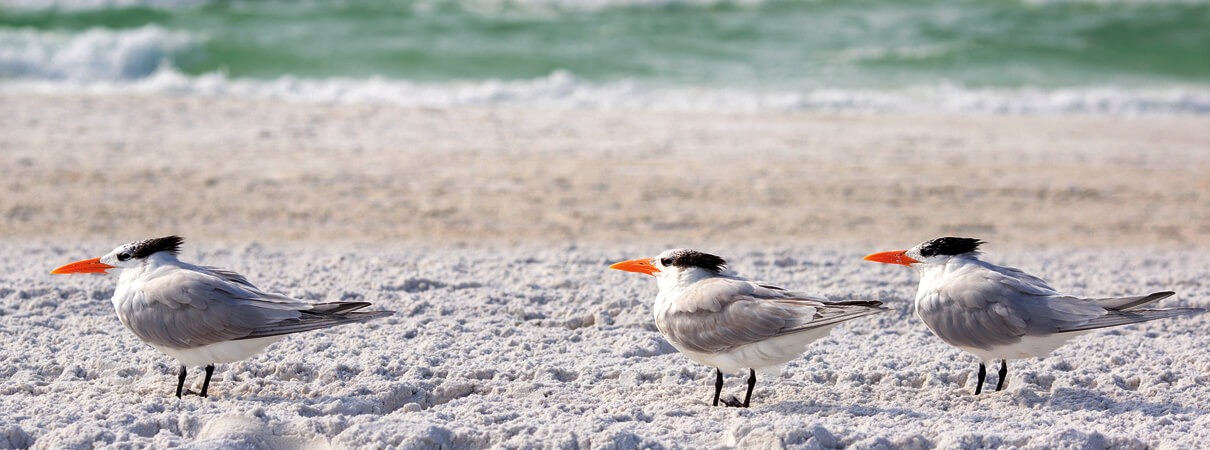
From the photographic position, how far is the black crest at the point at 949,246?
3.83m

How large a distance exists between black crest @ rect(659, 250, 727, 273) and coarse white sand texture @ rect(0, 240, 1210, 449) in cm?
49

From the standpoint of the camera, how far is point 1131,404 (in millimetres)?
3812

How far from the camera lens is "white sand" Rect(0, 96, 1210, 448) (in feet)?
11.7

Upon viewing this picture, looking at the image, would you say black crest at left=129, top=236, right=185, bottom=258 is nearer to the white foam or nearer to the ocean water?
the ocean water

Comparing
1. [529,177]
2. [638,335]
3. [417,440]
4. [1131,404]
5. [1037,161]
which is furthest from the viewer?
[1037,161]

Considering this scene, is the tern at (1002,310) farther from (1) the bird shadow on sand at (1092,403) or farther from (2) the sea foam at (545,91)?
(2) the sea foam at (545,91)

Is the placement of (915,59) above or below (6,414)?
above

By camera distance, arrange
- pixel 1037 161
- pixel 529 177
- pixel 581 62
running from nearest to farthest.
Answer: pixel 529 177 < pixel 1037 161 < pixel 581 62

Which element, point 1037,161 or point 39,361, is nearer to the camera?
point 39,361

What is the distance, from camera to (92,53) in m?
15.5

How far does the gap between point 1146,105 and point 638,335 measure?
1158 centimetres

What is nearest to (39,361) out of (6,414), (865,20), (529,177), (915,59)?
(6,414)

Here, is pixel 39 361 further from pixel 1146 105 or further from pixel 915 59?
pixel 915 59

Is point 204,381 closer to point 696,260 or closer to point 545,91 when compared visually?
point 696,260
